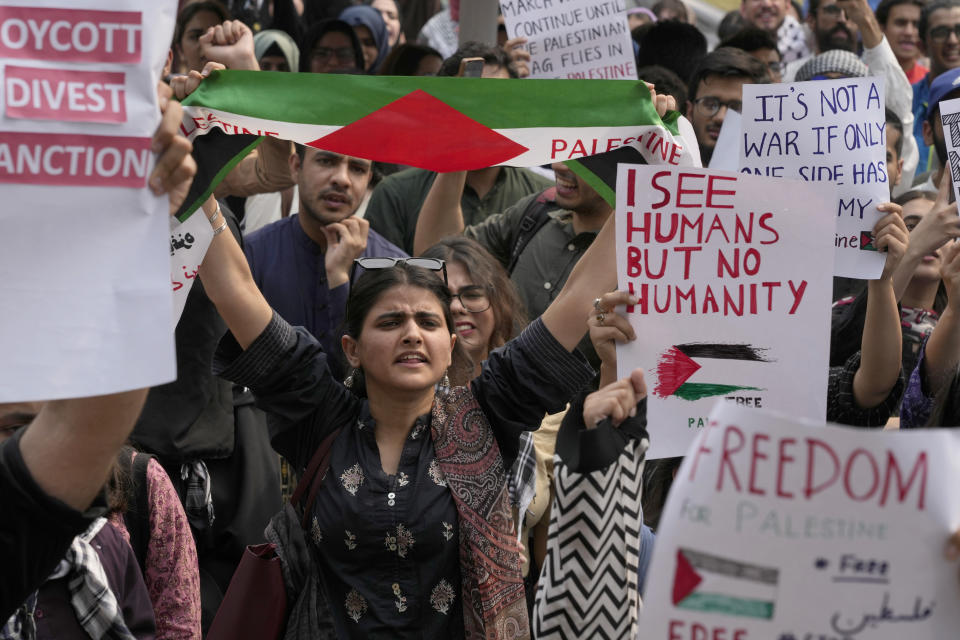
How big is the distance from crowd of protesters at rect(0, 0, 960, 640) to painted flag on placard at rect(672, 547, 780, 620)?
310 mm

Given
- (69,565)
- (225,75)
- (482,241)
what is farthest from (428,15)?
(69,565)

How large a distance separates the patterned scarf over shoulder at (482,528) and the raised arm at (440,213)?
192cm

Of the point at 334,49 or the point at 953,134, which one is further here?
the point at 334,49

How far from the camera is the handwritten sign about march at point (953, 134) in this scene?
405 cm

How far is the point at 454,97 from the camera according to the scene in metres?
3.66

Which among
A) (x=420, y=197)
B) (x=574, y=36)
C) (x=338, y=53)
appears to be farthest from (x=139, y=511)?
(x=338, y=53)

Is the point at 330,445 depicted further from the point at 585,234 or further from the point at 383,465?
the point at 585,234

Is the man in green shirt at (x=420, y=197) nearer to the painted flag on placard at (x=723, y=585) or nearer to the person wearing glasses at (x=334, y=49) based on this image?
the person wearing glasses at (x=334, y=49)

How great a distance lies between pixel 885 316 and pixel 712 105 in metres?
2.10

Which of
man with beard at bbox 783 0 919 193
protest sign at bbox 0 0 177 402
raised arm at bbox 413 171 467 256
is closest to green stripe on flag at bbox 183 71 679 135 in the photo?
protest sign at bbox 0 0 177 402

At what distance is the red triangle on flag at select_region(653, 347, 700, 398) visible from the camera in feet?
11.0

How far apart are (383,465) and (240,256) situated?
0.66 metres

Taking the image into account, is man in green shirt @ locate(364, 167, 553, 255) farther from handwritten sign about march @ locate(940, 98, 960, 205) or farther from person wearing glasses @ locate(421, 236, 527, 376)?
handwritten sign about march @ locate(940, 98, 960, 205)

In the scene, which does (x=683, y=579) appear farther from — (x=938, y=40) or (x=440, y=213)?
(x=938, y=40)
